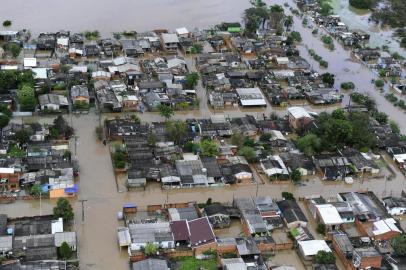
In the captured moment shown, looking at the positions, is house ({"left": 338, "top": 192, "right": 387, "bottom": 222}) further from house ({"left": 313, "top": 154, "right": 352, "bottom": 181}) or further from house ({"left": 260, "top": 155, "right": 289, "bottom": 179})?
house ({"left": 260, "top": 155, "right": 289, "bottom": 179})

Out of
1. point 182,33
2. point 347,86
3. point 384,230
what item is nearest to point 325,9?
point 182,33

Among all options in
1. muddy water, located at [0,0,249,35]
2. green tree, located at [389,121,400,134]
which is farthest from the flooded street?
muddy water, located at [0,0,249,35]

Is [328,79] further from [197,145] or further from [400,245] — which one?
[400,245]

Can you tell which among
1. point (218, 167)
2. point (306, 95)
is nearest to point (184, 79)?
point (306, 95)

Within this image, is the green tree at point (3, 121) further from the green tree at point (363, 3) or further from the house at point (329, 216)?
the green tree at point (363, 3)

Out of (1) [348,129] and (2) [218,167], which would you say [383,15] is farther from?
(2) [218,167]
